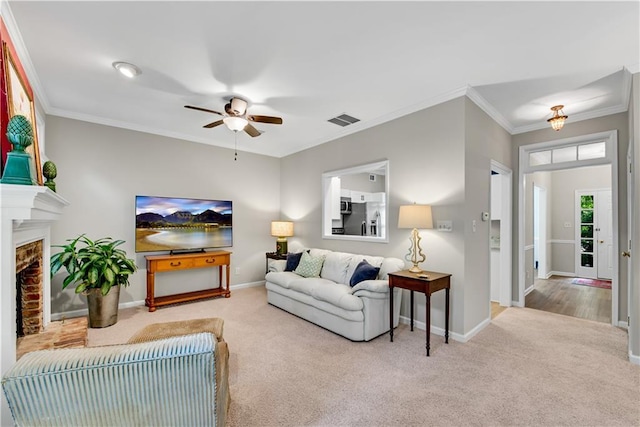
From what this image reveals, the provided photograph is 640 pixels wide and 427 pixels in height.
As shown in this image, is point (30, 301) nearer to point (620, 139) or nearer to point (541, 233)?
point (620, 139)

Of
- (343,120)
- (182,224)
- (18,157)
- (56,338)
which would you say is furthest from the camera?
(182,224)

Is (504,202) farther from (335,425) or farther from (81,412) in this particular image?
(81,412)

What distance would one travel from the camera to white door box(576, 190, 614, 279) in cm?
643

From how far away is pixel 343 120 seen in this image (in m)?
4.21

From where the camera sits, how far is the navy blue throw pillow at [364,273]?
3.45 m

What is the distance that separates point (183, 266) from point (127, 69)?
2749 millimetres

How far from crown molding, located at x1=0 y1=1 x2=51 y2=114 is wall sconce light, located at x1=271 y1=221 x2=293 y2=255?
3536mm

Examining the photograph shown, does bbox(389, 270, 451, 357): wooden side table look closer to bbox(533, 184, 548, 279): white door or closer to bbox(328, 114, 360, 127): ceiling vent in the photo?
bbox(328, 114, 360, 127): ceiling vent

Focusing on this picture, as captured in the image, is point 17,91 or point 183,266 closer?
point 17,91

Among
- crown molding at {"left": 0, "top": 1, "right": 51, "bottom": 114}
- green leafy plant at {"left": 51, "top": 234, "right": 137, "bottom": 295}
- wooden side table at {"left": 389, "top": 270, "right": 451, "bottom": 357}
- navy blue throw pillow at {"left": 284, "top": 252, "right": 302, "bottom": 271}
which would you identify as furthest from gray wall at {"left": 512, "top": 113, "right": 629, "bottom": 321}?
green leafy plant at {"left": 51, "top": 234, "right": 137, "bottom": 295}

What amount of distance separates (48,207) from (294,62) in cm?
228

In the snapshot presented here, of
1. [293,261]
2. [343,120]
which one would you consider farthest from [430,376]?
[343,120]

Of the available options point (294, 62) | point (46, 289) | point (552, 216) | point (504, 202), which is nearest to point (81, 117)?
point (46, 289)

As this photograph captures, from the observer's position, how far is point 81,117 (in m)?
4.00
